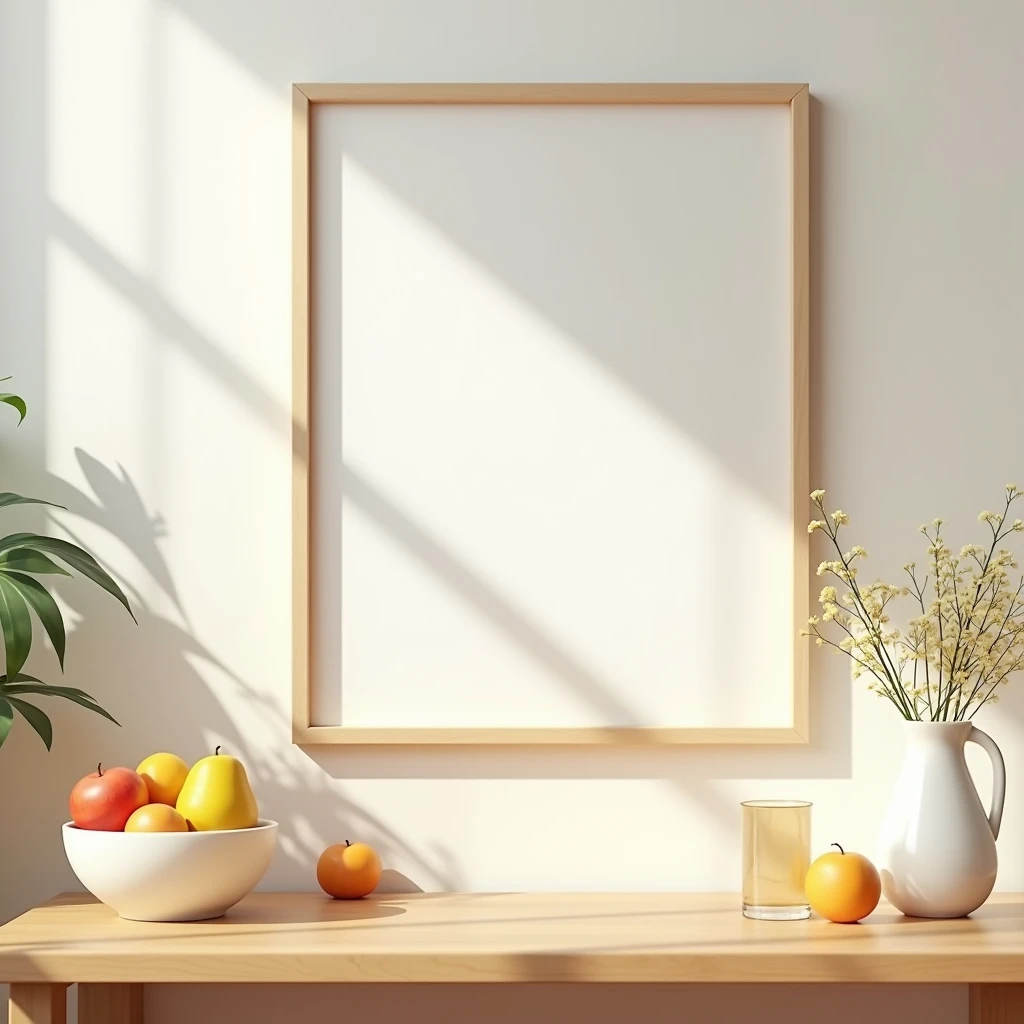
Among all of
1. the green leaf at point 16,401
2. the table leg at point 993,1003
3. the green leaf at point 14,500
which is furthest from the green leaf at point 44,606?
the table leg at point 993,1003

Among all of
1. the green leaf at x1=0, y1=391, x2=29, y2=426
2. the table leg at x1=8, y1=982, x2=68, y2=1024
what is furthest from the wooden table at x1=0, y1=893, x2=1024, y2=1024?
the green leaf at x1=0, y1=391, x2=29, y2=426

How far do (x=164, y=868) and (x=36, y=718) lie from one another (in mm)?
287

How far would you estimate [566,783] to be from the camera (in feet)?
5.48

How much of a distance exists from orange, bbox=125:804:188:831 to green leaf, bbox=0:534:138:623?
26cm

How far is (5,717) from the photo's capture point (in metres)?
1.47

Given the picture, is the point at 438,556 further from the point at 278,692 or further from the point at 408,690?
the point at 278,692

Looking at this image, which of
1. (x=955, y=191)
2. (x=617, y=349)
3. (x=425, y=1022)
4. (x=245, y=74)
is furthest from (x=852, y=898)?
(x=245, y=74)

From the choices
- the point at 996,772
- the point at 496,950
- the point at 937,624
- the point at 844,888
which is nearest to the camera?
the point at 496,950

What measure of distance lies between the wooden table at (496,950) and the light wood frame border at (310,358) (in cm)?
24

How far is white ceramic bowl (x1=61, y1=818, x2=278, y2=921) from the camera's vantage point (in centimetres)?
140

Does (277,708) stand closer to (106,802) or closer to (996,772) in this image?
(106,802)

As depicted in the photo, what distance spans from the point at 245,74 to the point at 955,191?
1.00m

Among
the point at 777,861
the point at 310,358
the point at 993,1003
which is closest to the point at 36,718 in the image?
the point at 310,358

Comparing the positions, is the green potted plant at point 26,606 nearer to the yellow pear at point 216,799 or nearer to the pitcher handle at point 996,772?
the yellow pear at point 216,799
